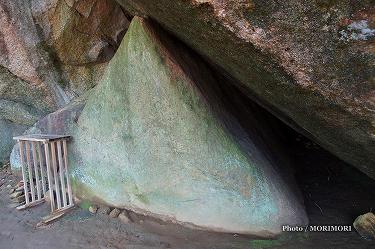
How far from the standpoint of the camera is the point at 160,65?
10.7ft

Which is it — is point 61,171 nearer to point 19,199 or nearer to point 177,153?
point 19,199

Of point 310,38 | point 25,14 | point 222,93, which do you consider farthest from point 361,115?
point 25,14

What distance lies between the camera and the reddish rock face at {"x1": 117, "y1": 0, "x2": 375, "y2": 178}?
1.80 m

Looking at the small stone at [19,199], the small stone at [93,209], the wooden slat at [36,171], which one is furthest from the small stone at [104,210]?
the small stone at [19,199]

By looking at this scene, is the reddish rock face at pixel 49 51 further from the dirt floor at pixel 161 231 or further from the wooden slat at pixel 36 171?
the dirt floor at pixel 161 231

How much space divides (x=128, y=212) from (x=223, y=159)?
1252 mm

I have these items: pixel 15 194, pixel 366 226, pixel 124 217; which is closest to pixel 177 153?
pixel 124 217

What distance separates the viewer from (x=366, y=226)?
320 centimetres

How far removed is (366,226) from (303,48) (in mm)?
2132

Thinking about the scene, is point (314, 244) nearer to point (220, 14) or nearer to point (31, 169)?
point (220, 14)

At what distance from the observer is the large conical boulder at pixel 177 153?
3.26 meters

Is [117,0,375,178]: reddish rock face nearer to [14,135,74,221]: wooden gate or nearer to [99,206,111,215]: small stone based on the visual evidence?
[14,135,74,221]: wooden gate

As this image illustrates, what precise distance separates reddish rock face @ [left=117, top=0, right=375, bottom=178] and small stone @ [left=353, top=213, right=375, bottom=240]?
103cm

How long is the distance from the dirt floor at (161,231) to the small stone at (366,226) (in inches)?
2.6
